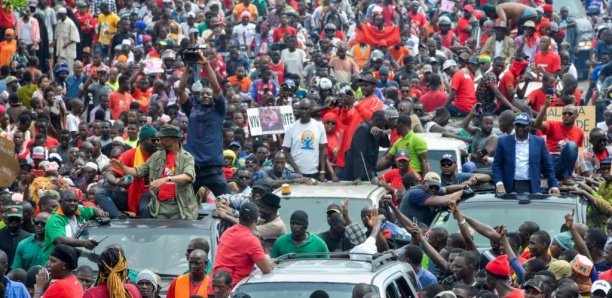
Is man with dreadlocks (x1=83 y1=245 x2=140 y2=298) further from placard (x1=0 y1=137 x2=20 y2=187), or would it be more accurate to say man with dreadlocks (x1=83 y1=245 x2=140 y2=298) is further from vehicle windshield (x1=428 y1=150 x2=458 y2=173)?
vehicle windshield (x1=428 y1=150 x2=458 y2=173)

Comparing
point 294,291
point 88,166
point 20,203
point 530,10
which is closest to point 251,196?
point 20,203

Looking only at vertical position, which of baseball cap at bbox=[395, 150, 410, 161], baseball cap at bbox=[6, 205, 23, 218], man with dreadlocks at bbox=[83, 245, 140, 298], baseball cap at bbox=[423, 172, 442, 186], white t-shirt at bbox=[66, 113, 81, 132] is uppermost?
man with dreadlocks at bbox=[83, 245, 140, 298]

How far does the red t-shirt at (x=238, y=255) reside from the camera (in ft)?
41.8

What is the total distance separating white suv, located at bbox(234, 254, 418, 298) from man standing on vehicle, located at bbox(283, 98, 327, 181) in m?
6.89

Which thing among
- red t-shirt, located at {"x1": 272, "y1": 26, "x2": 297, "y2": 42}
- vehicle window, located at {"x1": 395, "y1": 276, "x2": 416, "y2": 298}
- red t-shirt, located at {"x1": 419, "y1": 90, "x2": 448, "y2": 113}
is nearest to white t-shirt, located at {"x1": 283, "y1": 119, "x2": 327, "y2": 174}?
red t-shirt, located at {"x1": 419, "y1": 90, "x2": 448, "y2": 113}

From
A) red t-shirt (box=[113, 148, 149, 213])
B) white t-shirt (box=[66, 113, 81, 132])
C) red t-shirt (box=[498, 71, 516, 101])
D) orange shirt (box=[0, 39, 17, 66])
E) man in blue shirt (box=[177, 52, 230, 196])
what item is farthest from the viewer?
orange shirt (box=[0, 39, 17, 66])

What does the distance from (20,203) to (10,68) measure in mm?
11367

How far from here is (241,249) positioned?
41.8 ft

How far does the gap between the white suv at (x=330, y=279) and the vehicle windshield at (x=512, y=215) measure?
3191mm

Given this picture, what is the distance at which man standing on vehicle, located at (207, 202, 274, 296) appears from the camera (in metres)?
12.7

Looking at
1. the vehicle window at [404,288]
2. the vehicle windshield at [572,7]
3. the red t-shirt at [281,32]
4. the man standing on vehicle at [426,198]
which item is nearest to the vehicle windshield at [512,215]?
the man standing on vehicle at [426,198]

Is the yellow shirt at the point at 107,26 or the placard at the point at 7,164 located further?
the yellow shirt at the point at 107,26

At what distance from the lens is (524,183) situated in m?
16.9

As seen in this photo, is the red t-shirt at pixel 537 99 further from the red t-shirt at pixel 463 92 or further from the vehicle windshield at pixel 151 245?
the vehicle windshield at pixel 151 245
